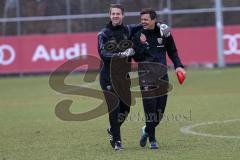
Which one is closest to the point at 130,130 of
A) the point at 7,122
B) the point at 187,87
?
the point at 7,122

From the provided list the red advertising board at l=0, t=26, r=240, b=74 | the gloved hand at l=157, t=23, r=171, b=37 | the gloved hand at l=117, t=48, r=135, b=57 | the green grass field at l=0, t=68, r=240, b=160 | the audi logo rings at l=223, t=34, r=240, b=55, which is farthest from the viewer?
the red advertising board at l=0, t=26, r=240, b=74

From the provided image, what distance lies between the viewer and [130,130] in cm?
1229

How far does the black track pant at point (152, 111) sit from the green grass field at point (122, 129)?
10.8 inches

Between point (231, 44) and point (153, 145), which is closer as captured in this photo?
point (153, 145)

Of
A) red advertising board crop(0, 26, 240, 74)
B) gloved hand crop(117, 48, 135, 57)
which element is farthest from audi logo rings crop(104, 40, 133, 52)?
red advertising board crop(0, 26, 240, 74)

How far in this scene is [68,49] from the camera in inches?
1188

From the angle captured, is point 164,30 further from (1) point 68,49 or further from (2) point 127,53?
(1) point 68,49

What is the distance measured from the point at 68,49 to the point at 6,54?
260cm

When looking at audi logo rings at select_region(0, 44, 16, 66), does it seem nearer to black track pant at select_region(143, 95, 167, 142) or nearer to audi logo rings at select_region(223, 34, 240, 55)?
audi logo rings at select_region(223, 34, 240, 55)

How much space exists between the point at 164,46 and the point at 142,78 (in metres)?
0.55

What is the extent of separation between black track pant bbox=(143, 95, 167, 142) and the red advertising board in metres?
19.6

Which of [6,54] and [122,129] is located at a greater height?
[122,129]

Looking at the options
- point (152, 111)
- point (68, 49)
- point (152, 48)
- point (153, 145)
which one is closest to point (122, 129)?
point (153, 145)

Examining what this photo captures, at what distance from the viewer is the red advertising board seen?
2991cm
